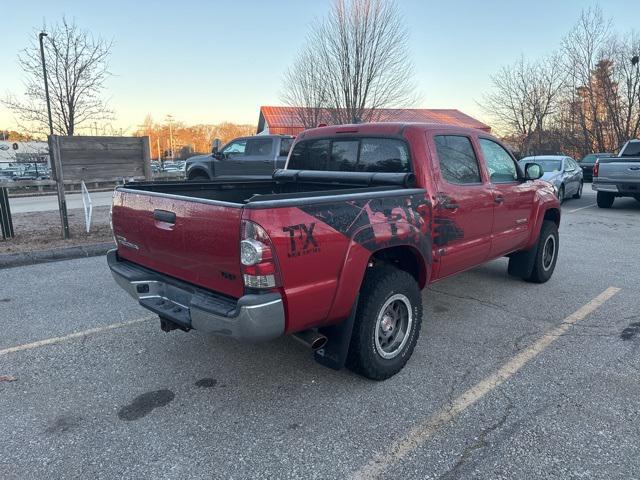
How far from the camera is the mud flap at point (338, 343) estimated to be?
3025 millimetres

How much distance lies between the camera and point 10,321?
4.53 metres

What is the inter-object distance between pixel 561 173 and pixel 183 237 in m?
13.6

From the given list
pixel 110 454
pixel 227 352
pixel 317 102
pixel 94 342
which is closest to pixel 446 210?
pixel 227 352

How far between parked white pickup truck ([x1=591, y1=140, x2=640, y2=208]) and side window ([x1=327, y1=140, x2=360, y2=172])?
426 inches

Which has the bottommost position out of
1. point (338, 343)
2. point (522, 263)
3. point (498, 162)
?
point (522, 263)

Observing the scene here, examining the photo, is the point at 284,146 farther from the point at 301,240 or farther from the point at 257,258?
the point at 257,258

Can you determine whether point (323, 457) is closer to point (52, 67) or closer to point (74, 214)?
point (74, 214)

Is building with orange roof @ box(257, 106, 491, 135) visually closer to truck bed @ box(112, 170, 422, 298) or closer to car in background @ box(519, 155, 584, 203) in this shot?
car in background @ box(519, 155, 584, 203)

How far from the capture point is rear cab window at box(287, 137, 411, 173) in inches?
149

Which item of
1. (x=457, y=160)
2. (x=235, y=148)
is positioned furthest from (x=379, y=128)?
(x=235, y=148)

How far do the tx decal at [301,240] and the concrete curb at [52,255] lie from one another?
19.9 ft

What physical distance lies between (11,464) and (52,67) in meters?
17.2

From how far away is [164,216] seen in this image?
10.0 feet

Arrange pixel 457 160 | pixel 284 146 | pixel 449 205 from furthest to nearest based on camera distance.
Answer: pixel 284 146, pixel 457 160, pixel 449 205
